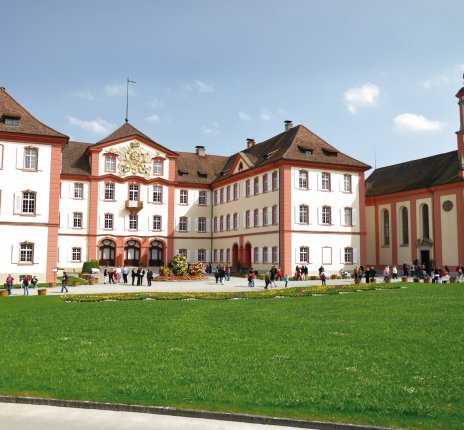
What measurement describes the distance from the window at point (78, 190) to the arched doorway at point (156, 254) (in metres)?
9.54

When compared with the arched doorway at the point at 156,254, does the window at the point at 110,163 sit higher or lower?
higher

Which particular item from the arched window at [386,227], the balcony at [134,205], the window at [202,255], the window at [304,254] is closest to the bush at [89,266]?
the balcony at [134,205]

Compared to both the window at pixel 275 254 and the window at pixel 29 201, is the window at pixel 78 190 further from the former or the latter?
the window at pixel 275 254

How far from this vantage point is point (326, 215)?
49656mm

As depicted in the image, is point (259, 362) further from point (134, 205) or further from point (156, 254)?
point (156, 254)

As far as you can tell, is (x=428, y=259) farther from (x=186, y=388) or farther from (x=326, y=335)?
(x=186, y=388)

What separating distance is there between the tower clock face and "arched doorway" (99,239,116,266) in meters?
34.0

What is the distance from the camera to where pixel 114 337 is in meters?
13.7

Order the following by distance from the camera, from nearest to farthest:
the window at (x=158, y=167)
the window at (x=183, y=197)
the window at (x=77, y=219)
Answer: the window at (x=77, y=219) → the window at (x=158, y=167) → the window at (x=183, y=197)

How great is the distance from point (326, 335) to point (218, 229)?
49.0m

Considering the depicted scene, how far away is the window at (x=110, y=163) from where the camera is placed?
5781 cm

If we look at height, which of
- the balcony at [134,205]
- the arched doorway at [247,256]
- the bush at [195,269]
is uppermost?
the balcony at [134,205]

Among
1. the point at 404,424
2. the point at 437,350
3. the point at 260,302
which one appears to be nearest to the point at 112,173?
the point at 260,302

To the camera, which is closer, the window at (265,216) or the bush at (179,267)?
the bush at (179,267)
